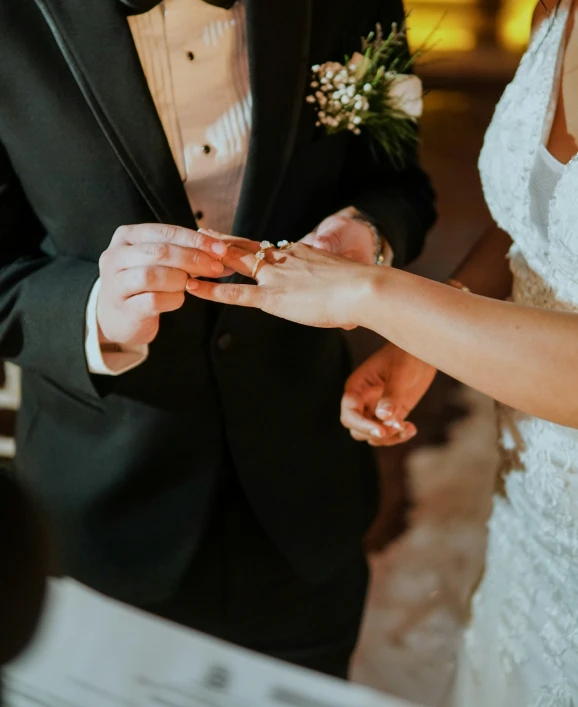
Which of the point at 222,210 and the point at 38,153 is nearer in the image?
the point at 38,153

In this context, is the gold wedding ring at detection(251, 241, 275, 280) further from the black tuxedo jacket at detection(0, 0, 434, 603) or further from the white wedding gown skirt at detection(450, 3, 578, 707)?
the white wedding gown skirt at detection(450, 3, 578, 707)

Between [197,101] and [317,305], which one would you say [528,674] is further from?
[197,101]

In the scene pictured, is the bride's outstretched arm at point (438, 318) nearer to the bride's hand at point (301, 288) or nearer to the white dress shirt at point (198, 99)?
the bride's hand at point (301, 288)

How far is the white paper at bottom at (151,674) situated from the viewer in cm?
64

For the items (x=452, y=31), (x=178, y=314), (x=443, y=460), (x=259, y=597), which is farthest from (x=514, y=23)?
(x=259, y=597)

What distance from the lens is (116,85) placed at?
809mm

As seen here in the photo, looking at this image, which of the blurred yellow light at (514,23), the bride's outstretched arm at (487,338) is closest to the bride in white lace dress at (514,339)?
the bride's outstretched arm at (487,338)

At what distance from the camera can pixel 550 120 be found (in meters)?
0.89

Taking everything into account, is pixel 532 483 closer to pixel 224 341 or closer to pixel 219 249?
pixel 224 341

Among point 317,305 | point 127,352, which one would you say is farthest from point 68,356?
point 317,305

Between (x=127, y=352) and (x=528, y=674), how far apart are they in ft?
2.59

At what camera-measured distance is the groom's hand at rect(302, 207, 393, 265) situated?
0.92 m

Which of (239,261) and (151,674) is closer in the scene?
(151,674)

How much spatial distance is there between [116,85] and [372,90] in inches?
13.8
